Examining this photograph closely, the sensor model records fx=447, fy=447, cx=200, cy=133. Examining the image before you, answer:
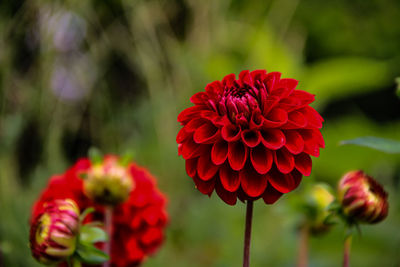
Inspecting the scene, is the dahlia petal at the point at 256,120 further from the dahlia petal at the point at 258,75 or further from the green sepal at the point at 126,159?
the green sepal at the point at 126,159

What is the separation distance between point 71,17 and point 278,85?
2.74ft

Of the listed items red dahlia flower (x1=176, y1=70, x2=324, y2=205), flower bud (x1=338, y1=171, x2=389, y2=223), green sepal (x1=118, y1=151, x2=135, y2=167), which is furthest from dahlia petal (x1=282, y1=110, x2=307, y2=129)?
green sepal (x1=118, y1=151, x2=135, y2=167)

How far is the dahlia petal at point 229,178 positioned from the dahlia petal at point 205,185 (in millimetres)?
12

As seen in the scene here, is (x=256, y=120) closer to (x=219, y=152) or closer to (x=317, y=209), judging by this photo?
(x=219, y=152)

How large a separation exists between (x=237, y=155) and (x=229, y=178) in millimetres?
22

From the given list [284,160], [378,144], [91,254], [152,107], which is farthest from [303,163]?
[152,107]

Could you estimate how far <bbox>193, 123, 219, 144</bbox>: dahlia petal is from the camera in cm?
36

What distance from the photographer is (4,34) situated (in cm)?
89

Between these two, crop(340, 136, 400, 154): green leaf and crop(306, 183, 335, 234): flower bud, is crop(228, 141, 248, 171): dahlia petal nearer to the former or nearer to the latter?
crop(340, 136, 400, 154): green leaf

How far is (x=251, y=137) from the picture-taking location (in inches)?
15.6

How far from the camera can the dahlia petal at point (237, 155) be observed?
36 centimetres

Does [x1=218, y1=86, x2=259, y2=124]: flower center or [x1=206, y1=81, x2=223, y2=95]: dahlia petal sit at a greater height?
[x1=206, y1=81, x2=223, y2=95]: dahlia petal

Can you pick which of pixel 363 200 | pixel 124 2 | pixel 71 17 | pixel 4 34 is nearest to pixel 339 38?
pixel 124 2

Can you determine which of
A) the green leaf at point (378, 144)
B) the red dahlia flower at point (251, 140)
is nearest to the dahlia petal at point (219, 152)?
the red dahlia flower at point (251, 140)
